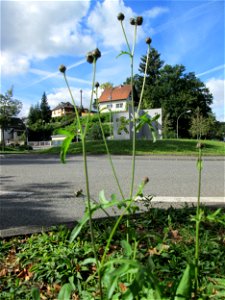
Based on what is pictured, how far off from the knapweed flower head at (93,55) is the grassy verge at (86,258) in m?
0.92

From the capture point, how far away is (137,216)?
312 cm

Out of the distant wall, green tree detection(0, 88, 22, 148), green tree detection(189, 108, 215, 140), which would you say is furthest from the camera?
green tree detection(0, 88, 22, 148)

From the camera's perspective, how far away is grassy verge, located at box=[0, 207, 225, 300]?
1892 mm

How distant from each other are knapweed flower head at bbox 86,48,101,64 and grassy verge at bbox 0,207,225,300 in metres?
0.92

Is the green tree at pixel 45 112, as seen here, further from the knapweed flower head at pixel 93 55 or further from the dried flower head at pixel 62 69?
the knapweed flower head at pixel 93 55

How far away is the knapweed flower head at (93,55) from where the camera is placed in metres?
1.34

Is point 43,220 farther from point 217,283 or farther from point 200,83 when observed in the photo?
point 200,83

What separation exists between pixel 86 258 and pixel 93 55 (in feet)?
4.98

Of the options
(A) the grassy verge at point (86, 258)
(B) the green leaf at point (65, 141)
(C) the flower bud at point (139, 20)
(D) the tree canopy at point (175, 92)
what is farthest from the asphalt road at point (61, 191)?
(D) the tree canopy at point (175, 92)

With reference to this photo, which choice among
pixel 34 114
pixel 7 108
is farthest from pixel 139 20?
pixel 34 114

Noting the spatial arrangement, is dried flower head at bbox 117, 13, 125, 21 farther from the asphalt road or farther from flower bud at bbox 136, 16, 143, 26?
the asphalt road

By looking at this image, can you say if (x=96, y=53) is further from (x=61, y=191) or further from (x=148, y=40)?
(x=61, y=191)

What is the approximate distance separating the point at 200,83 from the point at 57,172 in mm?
61013

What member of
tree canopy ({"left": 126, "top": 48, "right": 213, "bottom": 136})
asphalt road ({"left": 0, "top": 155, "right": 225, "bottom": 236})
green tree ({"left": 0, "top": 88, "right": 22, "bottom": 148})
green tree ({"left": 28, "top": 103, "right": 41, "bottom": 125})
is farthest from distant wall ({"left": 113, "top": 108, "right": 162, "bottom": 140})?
green tree ({"left": 28, "top": 103, "right": 41, "bottom": 125})
